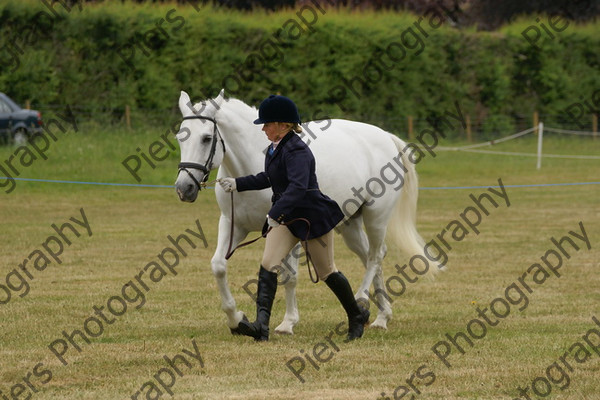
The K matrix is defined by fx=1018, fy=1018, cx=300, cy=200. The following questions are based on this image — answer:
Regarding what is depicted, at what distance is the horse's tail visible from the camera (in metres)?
9.11

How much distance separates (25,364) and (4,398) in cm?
91

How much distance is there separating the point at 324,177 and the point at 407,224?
1568mm

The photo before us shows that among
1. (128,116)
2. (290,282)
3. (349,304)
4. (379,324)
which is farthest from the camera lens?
(128,116)

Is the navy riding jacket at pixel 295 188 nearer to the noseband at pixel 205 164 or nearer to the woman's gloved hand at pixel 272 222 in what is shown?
the woman's gloved hand at pixel 272 222

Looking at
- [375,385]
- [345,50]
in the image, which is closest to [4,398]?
[375,385]

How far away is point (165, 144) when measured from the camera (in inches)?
935

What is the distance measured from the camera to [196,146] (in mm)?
7148

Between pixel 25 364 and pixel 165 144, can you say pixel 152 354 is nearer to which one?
pixel 25 364

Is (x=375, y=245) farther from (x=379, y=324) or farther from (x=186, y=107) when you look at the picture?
(x=186, y=107)

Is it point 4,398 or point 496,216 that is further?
point 496,216

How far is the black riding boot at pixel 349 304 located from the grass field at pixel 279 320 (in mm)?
121

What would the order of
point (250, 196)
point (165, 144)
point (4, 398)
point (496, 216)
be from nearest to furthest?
1. point (4, 398)
2. point (250, 196)
3. point (496, 216)
4. point (165, 144)

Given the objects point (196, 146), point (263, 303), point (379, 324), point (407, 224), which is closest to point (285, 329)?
point (263, 303)

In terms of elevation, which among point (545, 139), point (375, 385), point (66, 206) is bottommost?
point (545, 139)
